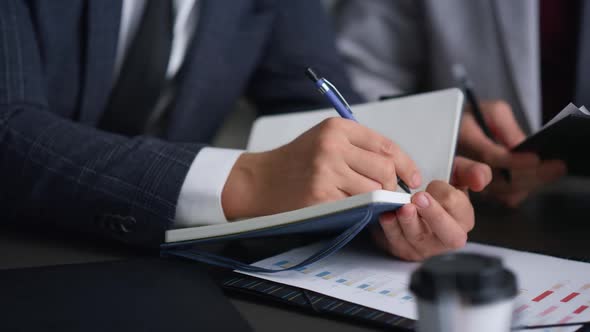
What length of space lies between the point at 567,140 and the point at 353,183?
11.5 inches

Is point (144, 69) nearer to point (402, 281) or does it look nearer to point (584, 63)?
point (402, 281)

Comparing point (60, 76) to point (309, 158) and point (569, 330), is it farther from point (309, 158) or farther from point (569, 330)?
point (569, 330)

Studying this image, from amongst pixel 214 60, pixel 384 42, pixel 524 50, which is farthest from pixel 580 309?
pixel 384 42

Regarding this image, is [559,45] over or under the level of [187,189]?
over

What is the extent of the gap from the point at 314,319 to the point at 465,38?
0.91m

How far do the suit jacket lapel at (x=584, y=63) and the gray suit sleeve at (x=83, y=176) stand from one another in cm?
72

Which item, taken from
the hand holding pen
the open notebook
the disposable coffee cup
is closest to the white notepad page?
the open notebook

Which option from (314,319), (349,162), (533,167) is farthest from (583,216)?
(314,319)

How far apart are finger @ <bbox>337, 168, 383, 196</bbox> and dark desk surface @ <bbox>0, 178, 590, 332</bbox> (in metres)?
0.15

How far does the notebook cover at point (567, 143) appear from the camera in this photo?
616mm

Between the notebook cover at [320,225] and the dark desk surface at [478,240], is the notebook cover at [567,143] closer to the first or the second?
the dark desk surface at [478,240]

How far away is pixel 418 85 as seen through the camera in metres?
1.39

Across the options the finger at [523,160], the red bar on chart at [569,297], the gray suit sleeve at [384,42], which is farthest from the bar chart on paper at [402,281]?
the gray suit sleeve at [384,42]

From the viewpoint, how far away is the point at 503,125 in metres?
0.90
